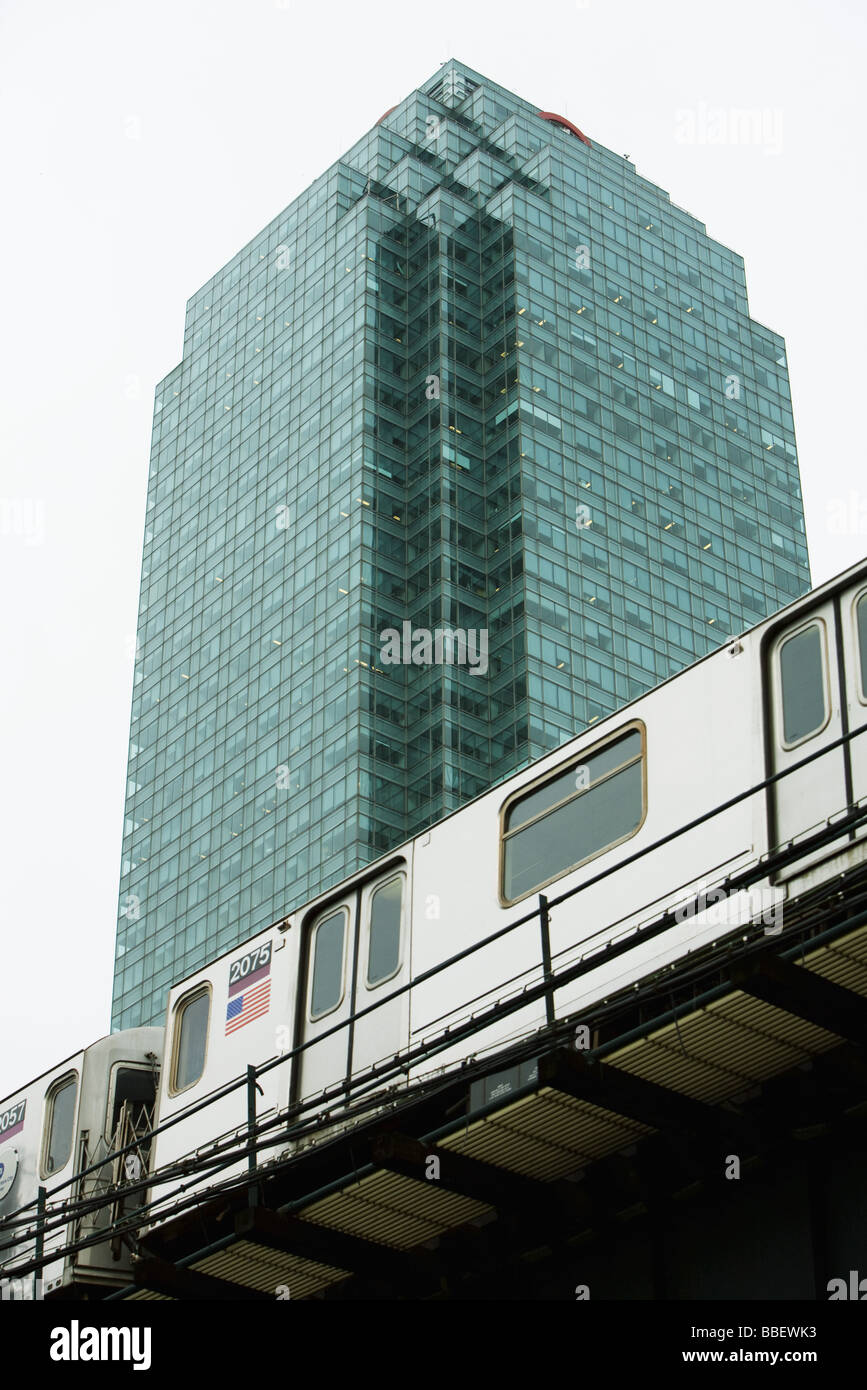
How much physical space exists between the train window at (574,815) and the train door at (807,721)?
4.86 feet

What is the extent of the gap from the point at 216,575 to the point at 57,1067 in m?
107

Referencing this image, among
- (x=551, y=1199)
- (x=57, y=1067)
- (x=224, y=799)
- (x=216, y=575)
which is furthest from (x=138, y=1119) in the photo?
(x=216, y=575)

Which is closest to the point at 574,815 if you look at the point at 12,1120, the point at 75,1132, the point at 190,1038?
the point at 190,1038

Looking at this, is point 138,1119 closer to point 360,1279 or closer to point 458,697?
point 360,1279

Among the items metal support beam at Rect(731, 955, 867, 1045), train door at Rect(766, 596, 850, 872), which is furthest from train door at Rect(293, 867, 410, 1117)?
metal support beam at Rect(731, 955, 867, 1045)

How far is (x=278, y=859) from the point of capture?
10856cm

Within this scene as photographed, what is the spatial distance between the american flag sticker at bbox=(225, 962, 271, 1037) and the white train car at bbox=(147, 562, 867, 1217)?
3 centimetres

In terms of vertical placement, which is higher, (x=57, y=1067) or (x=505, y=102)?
(x=505, y=102)

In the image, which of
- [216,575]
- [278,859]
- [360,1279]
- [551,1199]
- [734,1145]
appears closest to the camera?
[734,1145]

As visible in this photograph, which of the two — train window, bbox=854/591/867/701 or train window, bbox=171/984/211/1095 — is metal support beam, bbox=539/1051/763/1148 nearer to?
train window, bbox=854/591/867/701

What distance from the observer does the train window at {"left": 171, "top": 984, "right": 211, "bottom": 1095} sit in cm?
1880

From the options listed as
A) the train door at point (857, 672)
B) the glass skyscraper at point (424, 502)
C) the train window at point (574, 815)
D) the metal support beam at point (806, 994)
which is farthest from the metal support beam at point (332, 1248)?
the glass skyscraper at point (424, 502)

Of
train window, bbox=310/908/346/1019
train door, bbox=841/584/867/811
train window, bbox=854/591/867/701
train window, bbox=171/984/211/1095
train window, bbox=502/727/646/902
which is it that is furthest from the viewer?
train window, bbox=171/984/211/1095

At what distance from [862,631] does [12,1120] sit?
46.6 feet
